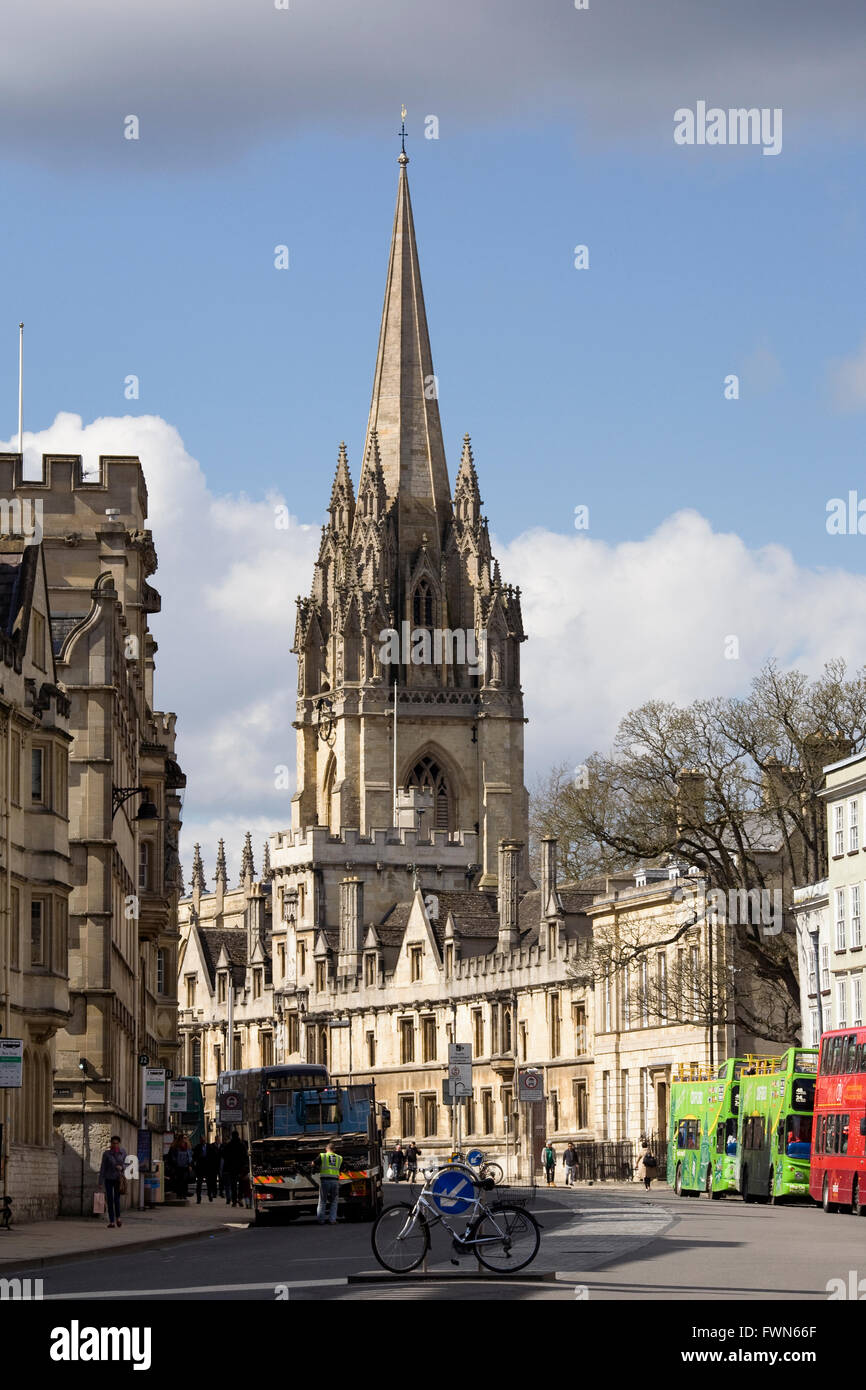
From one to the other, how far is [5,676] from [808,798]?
35892 millimetres

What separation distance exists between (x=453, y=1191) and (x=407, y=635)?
115 metres

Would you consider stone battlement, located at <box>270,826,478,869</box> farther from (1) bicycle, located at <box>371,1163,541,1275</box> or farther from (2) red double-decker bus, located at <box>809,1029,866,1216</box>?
(1) bicycle, located at <box>371,1163,541,1275</box>

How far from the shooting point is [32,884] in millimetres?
45500

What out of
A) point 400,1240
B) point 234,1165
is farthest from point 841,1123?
point 400,1240

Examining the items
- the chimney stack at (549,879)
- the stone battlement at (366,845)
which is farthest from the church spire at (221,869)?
the chimney stack at (549,879)

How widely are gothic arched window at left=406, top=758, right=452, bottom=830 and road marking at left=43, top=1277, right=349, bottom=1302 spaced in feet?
369

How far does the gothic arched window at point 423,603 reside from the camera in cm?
14100

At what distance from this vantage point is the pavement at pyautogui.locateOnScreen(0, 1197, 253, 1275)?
1249 inches
